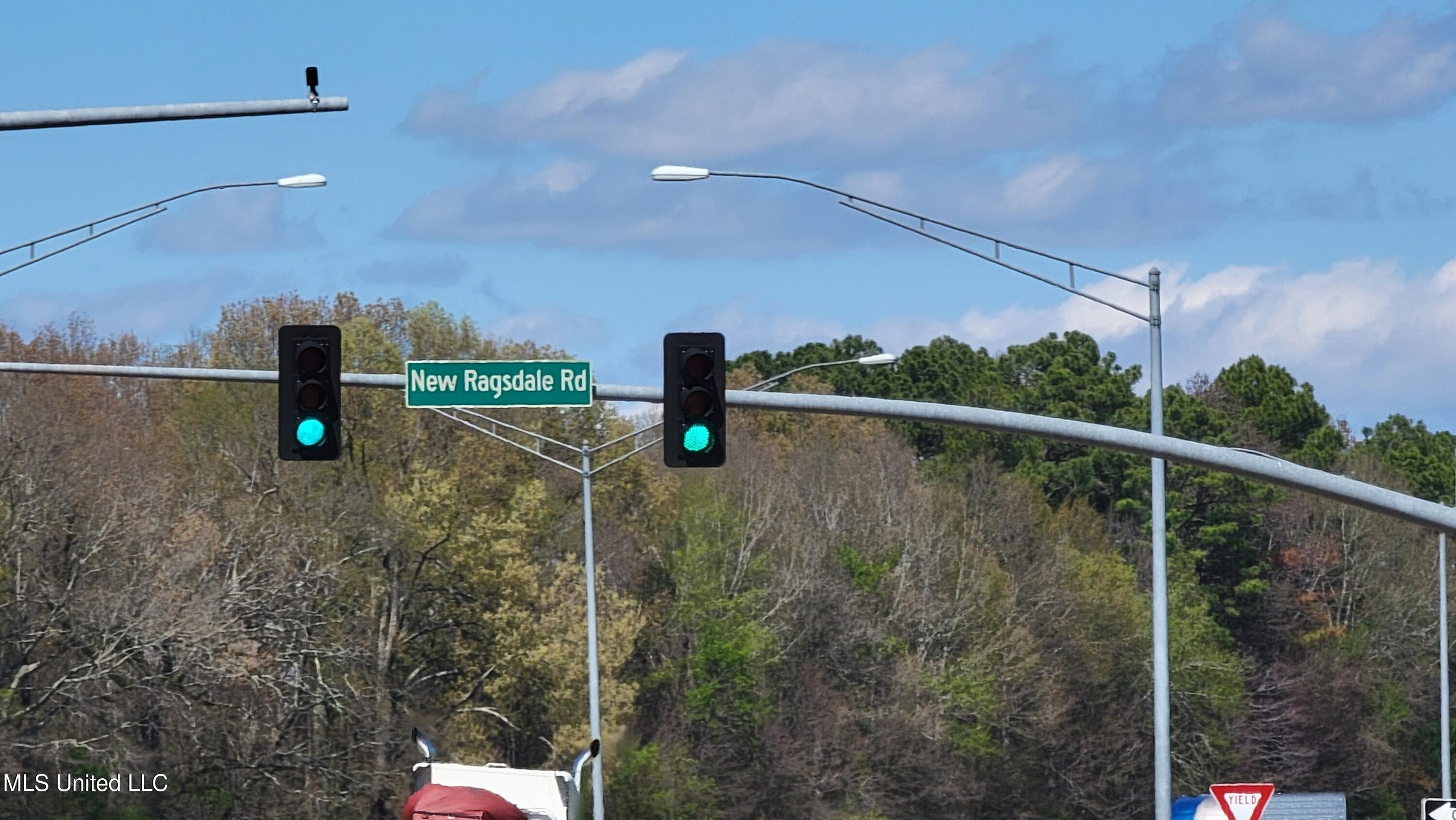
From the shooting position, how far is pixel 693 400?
14.3 m

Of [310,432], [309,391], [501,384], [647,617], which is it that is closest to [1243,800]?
[501,384]

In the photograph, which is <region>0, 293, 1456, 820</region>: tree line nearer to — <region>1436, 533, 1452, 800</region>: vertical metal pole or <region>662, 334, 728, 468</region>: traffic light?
<region>1436, 533, 1452, 800</region>: vertical metal pole

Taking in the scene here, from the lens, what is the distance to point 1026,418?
13148mm

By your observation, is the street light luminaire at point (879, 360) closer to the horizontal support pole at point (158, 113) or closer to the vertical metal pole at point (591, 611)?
the vertical metal pole at point (591, 611)

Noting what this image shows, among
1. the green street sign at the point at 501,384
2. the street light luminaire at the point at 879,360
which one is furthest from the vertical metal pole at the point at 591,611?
the green street sign at the point at 501,384

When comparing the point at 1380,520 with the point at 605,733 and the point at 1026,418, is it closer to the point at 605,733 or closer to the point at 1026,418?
the point at 605,733

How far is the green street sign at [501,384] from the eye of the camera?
15711 mm

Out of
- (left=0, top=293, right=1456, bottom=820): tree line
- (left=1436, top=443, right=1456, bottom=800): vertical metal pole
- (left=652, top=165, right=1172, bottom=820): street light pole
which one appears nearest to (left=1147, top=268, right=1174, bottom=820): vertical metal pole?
(left=652, top=165, right=1172, bottom=820): street light pole

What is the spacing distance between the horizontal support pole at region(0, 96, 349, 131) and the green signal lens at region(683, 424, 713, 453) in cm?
322

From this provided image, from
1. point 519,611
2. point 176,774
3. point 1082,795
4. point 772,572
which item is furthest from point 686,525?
point 176,774

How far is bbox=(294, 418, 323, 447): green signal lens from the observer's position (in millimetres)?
14781

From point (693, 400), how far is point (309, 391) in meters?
2.77

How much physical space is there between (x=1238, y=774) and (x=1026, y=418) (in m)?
58.1

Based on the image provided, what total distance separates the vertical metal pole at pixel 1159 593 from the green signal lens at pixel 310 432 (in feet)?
32.4
